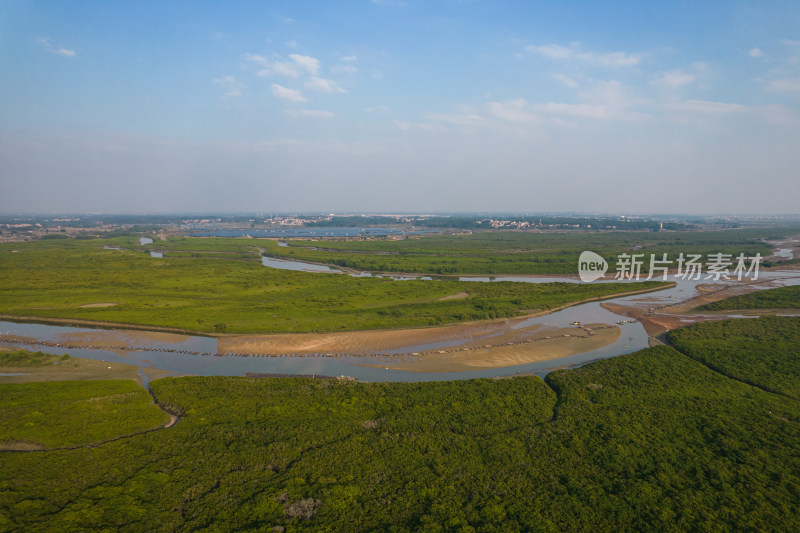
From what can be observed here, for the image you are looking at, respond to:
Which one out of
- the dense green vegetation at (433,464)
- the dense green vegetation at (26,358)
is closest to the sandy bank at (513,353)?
the dense green vegetation at (433,464)

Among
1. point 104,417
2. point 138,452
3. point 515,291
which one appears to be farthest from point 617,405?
point 515,291

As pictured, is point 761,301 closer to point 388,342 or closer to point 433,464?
point 388,342

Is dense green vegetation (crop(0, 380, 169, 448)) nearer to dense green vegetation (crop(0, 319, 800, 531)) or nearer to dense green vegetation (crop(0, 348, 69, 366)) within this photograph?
dense green vegetation (crop(0, 319, 800, 531))

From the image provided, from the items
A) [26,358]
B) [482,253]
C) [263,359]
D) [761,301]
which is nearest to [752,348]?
[761,301]

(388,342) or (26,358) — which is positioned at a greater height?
(388,342)

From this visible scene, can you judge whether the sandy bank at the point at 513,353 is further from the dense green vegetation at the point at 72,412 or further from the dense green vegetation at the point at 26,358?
the dense green vegetation at the point at 26,358

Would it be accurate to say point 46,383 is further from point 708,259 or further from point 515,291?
point 708,259
